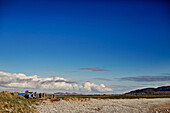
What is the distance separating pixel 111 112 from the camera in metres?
34.2

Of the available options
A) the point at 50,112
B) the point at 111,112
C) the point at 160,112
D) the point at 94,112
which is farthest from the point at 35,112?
the point at 160,112

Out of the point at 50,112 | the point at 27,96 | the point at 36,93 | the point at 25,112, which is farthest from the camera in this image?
the point at 36,93

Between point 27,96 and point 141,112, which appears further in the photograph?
point 27,96

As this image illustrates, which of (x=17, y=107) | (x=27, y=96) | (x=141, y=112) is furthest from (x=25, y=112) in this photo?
(x=141, y=112)

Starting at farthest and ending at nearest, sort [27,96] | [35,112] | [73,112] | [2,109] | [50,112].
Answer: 1. [27,96]
2. [73,112]
3. [50,112]
4. [35,112]
5. [2,109]

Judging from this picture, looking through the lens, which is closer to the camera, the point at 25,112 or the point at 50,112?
the point at 25,112

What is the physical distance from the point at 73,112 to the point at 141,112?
15.3 meters

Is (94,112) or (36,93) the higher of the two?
(36,93)

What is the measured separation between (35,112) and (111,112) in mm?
14536

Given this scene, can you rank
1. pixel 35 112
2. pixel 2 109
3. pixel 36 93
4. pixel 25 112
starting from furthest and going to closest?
1. pixel 36 93
2. pixel 35 112
3. pixel 25 112
4. pixel 2 109

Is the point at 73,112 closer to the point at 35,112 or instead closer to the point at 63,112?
the point at 63,112

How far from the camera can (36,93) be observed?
1893 inches

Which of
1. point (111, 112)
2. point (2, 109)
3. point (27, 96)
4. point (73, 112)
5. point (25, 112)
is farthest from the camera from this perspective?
point (27, 96)

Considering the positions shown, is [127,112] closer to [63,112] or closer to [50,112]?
[63,112]
